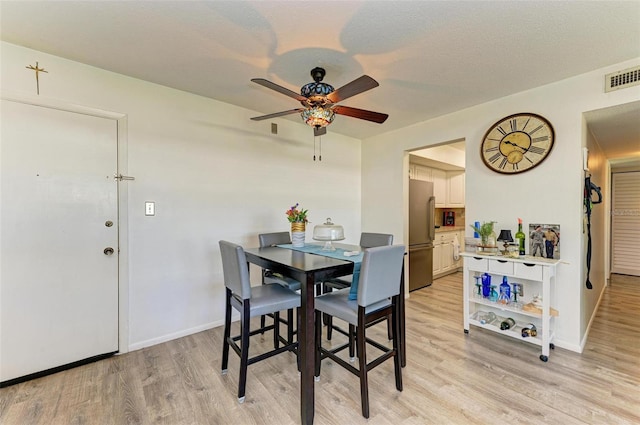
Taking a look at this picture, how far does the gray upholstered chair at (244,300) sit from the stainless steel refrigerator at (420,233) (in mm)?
2670

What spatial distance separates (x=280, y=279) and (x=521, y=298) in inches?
95.4

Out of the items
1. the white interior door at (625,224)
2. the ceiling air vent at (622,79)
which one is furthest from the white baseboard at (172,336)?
the white interior door at (625,224)

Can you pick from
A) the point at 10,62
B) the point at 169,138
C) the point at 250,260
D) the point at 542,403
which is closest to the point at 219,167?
the point at 169,138

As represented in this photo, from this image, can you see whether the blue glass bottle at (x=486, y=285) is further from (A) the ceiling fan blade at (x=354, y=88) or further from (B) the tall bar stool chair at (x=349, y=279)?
(A) the ceiling fan blade at (x=354, y=88)

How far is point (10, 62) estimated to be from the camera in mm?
2018

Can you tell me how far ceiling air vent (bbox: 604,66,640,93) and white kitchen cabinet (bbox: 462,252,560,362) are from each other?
1.50 metres

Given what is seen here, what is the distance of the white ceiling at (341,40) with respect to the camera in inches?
64.4

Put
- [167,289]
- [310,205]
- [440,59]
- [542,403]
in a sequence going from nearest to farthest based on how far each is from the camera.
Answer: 1. [542,403]
2. [440,59]
3. [167,289]
4. [310,205]

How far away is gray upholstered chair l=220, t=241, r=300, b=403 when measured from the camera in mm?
1879

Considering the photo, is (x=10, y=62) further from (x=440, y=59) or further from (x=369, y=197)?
(x=369, y=197)

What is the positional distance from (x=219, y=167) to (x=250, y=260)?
50.4 inches

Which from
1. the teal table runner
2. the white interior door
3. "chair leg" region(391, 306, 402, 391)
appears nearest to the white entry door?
the teal table runner

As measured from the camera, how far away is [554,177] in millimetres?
2574

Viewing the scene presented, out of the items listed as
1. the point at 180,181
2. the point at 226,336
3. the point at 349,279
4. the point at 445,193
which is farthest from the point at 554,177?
the point at 180,181
